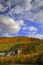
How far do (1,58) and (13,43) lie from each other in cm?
615

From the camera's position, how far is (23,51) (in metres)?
48.3

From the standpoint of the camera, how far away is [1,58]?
47625 mm

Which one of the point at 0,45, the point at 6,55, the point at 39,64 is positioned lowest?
the point at 39,64

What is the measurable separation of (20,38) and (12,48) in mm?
4352

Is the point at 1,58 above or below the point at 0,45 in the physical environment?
below

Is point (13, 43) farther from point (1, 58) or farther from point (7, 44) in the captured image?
point (1, 58)


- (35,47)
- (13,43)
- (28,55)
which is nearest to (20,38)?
(13,43)

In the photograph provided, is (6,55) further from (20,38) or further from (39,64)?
(39,64)

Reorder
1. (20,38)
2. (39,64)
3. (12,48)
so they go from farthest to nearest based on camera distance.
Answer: (20,38) < (12,48) < (39,64)

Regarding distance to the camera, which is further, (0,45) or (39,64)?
(0,45)

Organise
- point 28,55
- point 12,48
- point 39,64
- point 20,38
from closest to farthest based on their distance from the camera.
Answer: point 39,64 → point 28,55 → point 12,48 → point 20,38

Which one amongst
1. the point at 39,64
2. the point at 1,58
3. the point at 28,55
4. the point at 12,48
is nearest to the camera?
the point at 39,64

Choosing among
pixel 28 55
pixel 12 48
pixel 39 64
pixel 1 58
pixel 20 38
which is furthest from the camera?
pixel 20 38

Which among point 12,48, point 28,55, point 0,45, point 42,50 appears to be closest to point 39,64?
point 28,55
